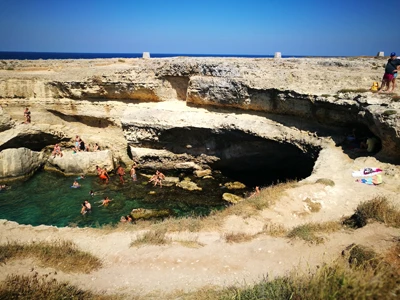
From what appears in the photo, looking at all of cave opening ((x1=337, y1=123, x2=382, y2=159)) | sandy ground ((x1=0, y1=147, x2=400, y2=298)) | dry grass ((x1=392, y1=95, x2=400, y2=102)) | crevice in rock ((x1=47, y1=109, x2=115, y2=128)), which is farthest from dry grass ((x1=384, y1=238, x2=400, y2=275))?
crevice in rock ((x1=47, y1=109, x2=115, y2=128))

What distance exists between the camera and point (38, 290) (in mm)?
5758

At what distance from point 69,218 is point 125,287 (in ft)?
29.8

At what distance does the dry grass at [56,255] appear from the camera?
723cm

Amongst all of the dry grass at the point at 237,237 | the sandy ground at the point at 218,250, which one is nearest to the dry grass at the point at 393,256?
the sandy ground at the point at 218,250

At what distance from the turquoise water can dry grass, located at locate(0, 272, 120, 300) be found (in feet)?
24.0

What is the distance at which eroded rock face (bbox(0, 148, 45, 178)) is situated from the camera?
17.8 metres

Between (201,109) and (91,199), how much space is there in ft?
29.2

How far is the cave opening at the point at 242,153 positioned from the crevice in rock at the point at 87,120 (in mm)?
4668

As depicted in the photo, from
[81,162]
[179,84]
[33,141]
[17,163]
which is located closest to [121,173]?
[81,162]

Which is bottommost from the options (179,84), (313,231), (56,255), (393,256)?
(56,255)

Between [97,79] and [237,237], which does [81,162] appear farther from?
[237,237]

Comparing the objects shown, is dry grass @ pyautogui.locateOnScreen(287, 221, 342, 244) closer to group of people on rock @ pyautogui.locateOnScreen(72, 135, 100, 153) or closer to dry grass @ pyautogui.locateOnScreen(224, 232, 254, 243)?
dry grass @ pyautogui.locateOnScreen(224, 232, 254, 243)

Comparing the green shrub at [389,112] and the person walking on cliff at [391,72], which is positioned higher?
the person walking on cliff at [391,72]

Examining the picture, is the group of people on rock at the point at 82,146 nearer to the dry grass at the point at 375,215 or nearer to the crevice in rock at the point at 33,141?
the crevice in rock at the point at 33,141
